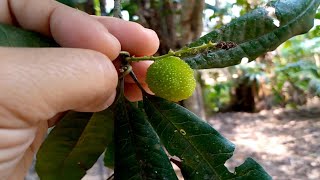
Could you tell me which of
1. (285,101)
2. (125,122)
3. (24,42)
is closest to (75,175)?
(125,122)

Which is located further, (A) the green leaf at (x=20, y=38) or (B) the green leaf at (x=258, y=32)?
(B) the green leaf at (x=258, y=32)

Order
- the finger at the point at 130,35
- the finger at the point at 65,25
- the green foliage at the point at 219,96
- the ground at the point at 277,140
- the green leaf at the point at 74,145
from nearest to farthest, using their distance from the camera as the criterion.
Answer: the finger at the point at 65,25, the finger at the point at 130,35, the green leaf at the point at 74,145, the ground at the point at 277,140, the green foliage at the point at 219,96

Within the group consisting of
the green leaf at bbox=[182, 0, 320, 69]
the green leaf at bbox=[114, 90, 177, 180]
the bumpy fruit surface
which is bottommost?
the green leaf at bbox=[114, 90, 177, 180]

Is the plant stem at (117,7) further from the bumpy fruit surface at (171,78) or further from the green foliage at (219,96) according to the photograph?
the green foliage at (219,96)

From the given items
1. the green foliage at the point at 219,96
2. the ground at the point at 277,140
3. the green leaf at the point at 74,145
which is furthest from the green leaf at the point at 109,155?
the green foliage at the point at 219,96

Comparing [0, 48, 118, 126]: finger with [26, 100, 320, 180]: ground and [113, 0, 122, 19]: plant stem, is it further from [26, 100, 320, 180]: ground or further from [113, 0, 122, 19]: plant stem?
[26, 100, 320, 180]: ground

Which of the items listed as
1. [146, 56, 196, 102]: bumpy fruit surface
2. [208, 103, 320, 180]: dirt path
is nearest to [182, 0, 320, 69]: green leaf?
[146, 56, 196, 102]: bumpy fruit surface

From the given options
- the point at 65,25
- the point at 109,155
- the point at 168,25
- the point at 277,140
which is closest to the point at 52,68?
the point at 65,25
